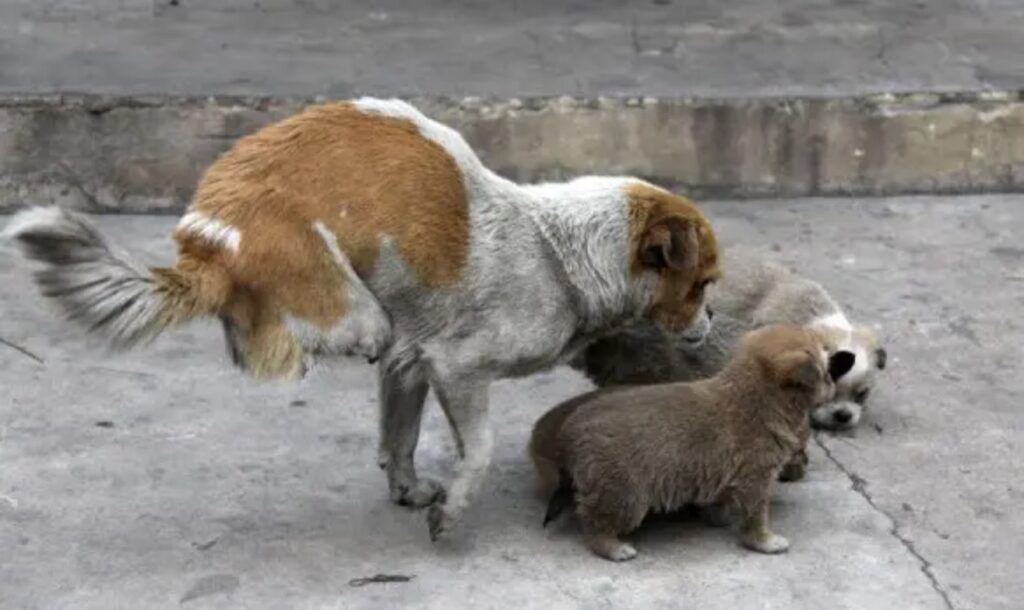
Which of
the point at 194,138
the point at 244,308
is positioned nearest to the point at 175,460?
the point at 244,308

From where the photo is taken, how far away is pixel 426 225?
4.34m

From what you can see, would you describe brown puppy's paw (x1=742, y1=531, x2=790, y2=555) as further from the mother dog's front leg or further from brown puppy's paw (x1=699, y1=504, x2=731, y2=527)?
the mother dog's front leg

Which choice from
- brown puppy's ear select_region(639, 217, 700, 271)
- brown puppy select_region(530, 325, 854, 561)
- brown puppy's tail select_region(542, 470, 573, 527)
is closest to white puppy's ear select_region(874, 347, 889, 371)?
brown puppy select_region(530, 325, 854, 561)

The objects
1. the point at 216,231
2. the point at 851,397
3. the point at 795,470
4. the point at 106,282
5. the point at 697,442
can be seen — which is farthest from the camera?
the point at 851,397

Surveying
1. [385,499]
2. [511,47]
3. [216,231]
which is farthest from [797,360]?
[511,47]

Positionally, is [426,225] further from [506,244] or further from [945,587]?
[945,587]

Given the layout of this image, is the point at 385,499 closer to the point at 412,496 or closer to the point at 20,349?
the point at 412,496

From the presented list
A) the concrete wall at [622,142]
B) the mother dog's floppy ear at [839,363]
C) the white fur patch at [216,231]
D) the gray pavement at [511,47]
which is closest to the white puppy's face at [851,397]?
the mother dog's floppy ear at [839,363]

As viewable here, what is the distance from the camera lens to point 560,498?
15.4 feet

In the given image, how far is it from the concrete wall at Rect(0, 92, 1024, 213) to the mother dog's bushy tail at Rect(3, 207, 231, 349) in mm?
3070

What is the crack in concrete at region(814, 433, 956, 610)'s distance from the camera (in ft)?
14.3

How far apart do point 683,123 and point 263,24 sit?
2.31 metres

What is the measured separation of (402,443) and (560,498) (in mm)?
469

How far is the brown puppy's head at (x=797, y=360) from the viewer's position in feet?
14.9
